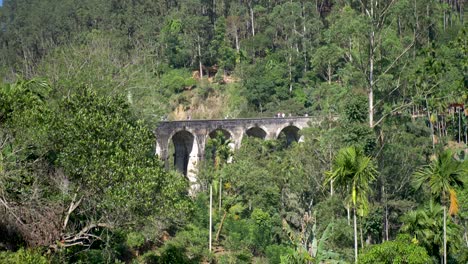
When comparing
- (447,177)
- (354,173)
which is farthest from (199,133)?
(447,177)

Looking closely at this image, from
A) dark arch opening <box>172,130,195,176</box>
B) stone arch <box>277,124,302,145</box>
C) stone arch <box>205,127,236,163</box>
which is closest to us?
dark arch opening <box>172,130,195,176</box>

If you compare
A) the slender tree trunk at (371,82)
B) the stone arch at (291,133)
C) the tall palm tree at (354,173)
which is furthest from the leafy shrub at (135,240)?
the stone arch at (291,133)

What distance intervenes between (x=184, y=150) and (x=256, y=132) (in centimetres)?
769

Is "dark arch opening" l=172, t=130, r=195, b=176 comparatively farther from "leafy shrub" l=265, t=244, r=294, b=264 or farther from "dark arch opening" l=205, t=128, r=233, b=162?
"leafy shrub" l=265, t=244, r=294, b=264

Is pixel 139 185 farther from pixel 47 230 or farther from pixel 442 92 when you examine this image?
pixel 442 92

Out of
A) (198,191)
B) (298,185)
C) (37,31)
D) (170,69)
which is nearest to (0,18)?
(37,31)

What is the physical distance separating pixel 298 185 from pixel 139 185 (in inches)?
711

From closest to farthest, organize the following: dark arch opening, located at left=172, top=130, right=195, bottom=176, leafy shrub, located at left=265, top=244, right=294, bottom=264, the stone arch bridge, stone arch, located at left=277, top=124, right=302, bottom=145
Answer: leafy shrub, located at left=265, top=244, right=294, bottom=264 → the stone arch bridge → dark arch opening, located at left=172, top=130, right=195, bottom=176 → stone arch, located at left=277, top=124, right=302, bottom=145

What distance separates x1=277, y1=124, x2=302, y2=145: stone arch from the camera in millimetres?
55750

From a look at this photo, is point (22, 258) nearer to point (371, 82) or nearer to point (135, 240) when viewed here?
point (135, 240)

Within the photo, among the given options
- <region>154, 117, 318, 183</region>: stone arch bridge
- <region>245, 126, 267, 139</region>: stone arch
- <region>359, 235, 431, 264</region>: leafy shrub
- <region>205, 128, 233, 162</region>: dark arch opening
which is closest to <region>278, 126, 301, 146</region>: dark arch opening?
<region>154, 117, 318, 183</region>: stone arch bridge

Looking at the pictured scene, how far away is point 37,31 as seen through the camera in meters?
84.4

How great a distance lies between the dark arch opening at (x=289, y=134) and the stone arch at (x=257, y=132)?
1557mm

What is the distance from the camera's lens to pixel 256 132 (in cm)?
5478
